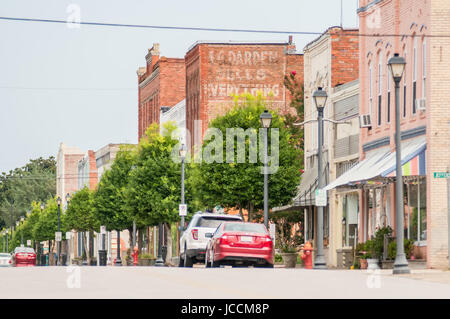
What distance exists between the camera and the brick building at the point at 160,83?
273ft

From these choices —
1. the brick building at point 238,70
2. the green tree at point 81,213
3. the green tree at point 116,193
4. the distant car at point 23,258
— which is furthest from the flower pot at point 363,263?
the green tree at point 81,213

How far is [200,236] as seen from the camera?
119 feet

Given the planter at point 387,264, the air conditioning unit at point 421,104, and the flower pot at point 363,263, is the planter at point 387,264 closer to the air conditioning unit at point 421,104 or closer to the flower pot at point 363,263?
the flower pot at point 363,263

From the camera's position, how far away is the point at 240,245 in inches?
1241

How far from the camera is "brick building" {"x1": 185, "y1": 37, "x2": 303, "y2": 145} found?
7062 centimetres

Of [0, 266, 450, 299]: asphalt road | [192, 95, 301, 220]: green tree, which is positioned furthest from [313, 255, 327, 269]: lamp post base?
[192, 95, 301, 220]: green tree

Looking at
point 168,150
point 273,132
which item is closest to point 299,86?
point 168,150

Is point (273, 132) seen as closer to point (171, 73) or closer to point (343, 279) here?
point (343, 279)

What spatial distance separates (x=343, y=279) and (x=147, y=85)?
69.1 metres

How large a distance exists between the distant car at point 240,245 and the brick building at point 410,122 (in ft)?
15.9

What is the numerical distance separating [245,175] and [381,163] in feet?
43.7

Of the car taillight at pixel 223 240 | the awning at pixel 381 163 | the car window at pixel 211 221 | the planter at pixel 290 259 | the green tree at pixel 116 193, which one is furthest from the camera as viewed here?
the green tree at pixel 116 193

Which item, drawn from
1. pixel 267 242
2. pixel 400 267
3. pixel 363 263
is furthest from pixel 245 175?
pixel 400 267

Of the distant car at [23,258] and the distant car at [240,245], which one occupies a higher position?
the distant car at [240,245]
